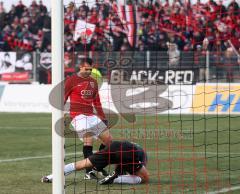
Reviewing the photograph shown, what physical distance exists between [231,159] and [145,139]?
12.1 feet

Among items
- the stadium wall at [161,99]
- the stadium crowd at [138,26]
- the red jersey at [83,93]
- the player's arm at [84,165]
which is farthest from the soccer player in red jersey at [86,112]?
the stadium wall at [161,99]

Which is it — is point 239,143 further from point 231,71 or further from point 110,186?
point 231,71

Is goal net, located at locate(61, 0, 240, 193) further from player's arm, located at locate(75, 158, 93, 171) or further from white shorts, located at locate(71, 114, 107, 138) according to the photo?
white shorts, located at locate(71, 114, 107, 138)

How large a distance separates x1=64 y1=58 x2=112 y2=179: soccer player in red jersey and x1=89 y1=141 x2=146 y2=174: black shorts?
41cm

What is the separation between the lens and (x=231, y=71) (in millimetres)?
25156

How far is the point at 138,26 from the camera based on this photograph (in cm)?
1817

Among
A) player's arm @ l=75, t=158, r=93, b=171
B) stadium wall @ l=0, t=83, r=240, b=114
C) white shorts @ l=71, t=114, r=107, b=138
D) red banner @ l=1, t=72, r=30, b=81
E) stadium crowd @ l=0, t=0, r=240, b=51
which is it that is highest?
stadium crowd @ l=0, t=0, r=240, b=51

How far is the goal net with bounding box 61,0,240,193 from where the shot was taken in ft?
41.9

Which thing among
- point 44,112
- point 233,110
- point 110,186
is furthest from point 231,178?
point 44,112

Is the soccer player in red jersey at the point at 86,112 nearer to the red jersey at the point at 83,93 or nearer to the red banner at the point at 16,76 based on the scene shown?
the red jersey at the point at 83,93

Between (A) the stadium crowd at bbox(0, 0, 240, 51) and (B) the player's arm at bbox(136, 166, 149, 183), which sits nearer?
(B) the player's arm at bbox(136, 166, 149, 183)

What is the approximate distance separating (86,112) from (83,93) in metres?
0.54

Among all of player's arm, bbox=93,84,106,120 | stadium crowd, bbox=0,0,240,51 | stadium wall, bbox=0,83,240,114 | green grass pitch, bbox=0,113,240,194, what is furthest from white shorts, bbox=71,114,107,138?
stadium wall, bbox=0,83,240,114

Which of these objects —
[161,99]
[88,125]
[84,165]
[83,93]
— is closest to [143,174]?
[84,165]
